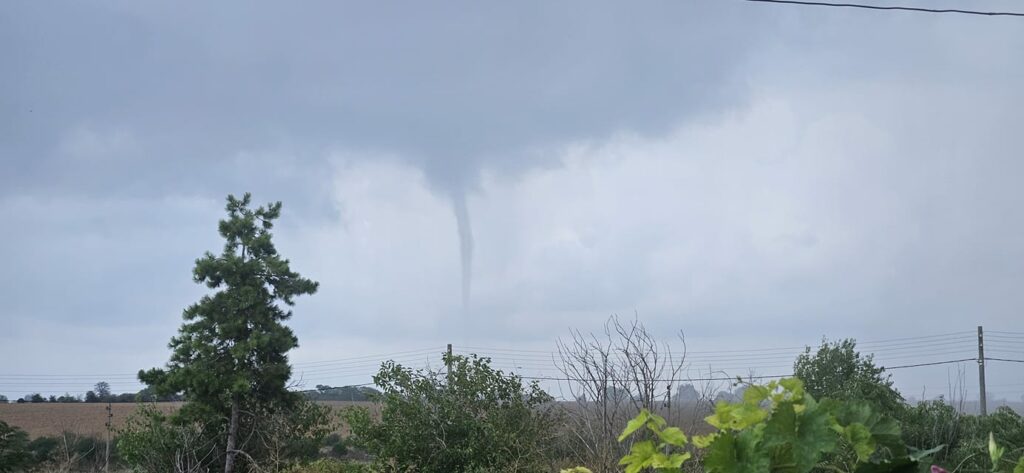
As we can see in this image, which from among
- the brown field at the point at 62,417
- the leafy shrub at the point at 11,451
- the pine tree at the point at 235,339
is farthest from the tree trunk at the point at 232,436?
the brown field at the point at 62,417

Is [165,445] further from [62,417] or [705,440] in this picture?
[62,417]

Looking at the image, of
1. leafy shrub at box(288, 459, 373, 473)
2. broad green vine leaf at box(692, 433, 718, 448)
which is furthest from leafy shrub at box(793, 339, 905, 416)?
broad green vine leaf at box(692, 433, 718, 448)

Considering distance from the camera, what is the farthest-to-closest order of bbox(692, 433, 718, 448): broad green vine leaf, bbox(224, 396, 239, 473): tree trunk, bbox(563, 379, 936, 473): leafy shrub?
bbox(224, 396, 239, 473): tree trunk < bbox(692, 433, 718, 448): broad green vine leaf < bbox(563, 379, 936, 473): leafy shrub

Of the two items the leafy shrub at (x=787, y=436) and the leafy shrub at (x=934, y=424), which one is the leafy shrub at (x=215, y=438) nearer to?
the leafy shrub at (x=934, y=424)

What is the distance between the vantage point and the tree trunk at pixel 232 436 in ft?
46.4

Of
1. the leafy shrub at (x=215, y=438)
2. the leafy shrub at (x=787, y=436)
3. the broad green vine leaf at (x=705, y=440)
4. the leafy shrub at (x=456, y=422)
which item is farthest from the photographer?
the leafy shrub at (x=215, y=438)

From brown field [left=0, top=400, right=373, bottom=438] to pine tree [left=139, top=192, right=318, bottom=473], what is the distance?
6759 mm

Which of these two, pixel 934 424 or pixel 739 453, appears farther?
pixel 934 424

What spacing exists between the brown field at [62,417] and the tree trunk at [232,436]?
685cm

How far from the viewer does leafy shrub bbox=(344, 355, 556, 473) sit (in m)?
11.8

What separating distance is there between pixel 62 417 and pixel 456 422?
2113 cm

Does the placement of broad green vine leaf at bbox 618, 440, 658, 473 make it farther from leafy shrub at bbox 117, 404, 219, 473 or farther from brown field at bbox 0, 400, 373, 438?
brown field at bbox 0, 400, 373, 438

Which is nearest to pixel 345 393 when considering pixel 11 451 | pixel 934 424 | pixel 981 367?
pixel 11 451

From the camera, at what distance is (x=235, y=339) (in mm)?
14711
